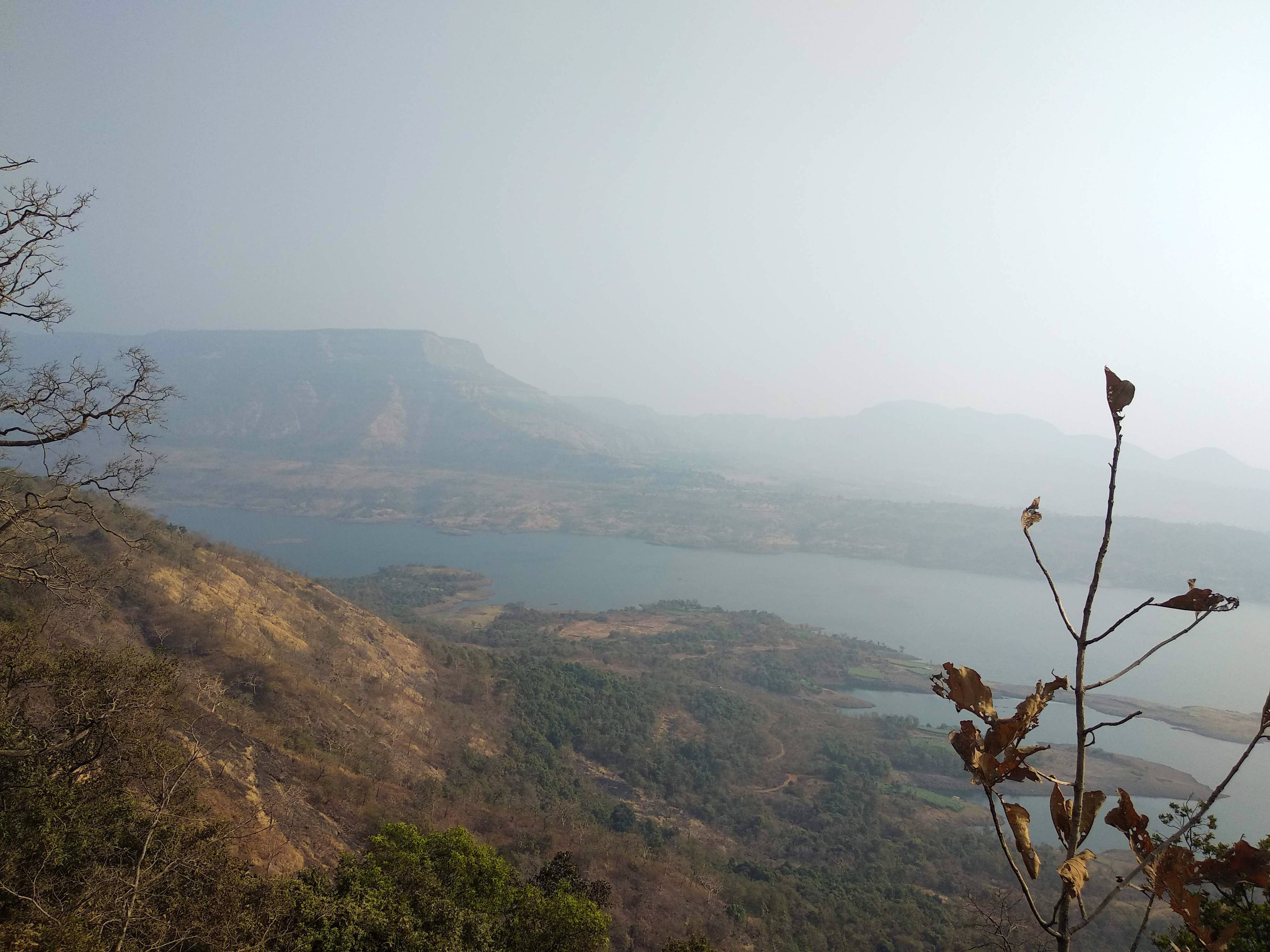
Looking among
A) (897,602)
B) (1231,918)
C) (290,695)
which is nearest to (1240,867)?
(1231,918)

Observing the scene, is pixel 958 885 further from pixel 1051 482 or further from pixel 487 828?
pixel 1051 482

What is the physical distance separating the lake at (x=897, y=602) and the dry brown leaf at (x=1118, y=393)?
112ft

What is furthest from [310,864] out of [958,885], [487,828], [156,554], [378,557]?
[378,557]

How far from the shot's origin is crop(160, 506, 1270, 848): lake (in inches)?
1618

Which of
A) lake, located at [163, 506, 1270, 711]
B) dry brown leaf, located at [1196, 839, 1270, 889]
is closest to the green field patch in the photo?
lake, located at [163, 506, 1270, 711]

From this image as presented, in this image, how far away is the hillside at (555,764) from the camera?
1251 cm

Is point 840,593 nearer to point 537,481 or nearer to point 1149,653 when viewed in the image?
point 537,481

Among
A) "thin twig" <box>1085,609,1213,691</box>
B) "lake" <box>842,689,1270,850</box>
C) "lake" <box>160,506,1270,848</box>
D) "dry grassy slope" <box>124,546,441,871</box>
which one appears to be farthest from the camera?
"lake" <box>160,506,1270,848</box>

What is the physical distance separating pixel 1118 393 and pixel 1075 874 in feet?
5.13

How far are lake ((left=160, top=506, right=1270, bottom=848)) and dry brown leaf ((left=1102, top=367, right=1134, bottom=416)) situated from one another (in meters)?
34.3

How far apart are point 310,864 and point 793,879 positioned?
14.2 metres

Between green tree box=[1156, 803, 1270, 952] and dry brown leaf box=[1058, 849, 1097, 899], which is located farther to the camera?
green tree box=[1156, 803, 1270, 952]

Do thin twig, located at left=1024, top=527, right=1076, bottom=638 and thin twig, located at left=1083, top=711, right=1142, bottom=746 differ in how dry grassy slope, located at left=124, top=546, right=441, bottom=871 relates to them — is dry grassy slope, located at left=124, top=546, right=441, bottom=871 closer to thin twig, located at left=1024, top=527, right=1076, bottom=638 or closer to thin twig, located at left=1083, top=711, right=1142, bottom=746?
thin twig, located at left=1083, top=711, right=1142, bottom=746

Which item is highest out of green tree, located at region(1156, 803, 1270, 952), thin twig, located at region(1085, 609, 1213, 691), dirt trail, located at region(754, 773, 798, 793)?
thin twig, located at region(1085, 609, 1213, 691)
